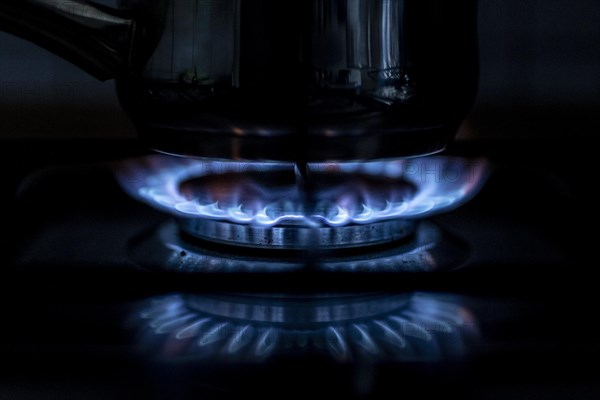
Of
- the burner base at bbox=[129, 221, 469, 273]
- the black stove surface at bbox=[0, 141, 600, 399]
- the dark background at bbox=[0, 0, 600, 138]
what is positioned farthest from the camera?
the dark background at bbox=[0, 0, 600, 138]

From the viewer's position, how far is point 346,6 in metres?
0.43

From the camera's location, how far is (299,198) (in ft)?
1.69

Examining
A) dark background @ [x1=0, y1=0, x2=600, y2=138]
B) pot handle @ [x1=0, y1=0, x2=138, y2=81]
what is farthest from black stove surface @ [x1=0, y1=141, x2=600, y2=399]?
dark background @ [x1=0, y1=0, x2=600, y2=138]

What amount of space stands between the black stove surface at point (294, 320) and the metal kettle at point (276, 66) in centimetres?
8

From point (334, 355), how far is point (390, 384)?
0.12 feet

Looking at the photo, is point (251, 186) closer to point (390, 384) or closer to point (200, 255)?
point (200, 255)

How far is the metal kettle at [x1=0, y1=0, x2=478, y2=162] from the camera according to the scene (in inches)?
17.3

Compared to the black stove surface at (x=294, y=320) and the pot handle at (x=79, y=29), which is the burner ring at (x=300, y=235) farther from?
the pot handle at (x=79, y=29)

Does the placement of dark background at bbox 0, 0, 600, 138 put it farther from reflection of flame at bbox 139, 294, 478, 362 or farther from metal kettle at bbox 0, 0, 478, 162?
reflection of flame at bbox 139, 294, 478, 362

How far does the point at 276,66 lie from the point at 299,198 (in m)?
0.11

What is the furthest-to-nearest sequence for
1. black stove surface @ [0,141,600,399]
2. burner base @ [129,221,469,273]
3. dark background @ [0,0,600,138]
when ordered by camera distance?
dark background @ [0,0,600,138], burner base @ [129,221,469,273], black stove surface @ [0,141,600,399]

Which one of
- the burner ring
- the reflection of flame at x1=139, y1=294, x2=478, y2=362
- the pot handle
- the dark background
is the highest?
the pot handle

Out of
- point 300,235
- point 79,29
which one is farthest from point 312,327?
point 79,29

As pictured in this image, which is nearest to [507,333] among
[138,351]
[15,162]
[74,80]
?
[138,351]
